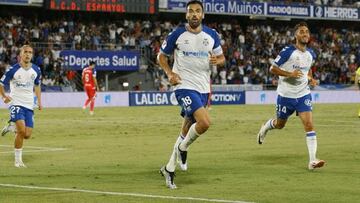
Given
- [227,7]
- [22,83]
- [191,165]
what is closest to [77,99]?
[227,7]

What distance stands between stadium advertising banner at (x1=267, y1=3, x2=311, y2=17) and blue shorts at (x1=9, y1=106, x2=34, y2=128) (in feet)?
160

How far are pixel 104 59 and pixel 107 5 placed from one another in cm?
334

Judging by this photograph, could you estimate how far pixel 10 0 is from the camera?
1929 inches

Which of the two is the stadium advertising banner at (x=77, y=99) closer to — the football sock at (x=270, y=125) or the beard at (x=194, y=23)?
the football sock at (x=270, y=125)

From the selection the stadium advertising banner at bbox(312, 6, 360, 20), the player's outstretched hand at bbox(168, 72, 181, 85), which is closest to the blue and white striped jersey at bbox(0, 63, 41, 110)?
the player's outstretched hand at bbox(168, 72, 181, 85)

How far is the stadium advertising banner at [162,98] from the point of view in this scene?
4800cm

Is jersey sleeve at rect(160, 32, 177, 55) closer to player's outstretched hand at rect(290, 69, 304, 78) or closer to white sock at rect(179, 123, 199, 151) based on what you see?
white sock at rect(179, 123, 199, 151)

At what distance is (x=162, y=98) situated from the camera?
49281 millimetres

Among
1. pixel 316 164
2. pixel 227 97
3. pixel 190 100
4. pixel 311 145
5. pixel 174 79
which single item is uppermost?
pixel 174 79

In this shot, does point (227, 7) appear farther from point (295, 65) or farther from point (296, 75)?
point (296, 75)

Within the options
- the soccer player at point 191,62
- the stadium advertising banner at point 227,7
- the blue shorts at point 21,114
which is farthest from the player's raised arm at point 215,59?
the stadium advertising banner at point 227,7

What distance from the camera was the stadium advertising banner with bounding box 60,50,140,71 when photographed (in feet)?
160

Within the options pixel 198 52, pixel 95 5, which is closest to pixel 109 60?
pixel 95 5

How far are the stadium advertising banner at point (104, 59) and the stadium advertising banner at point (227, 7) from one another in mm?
6167
